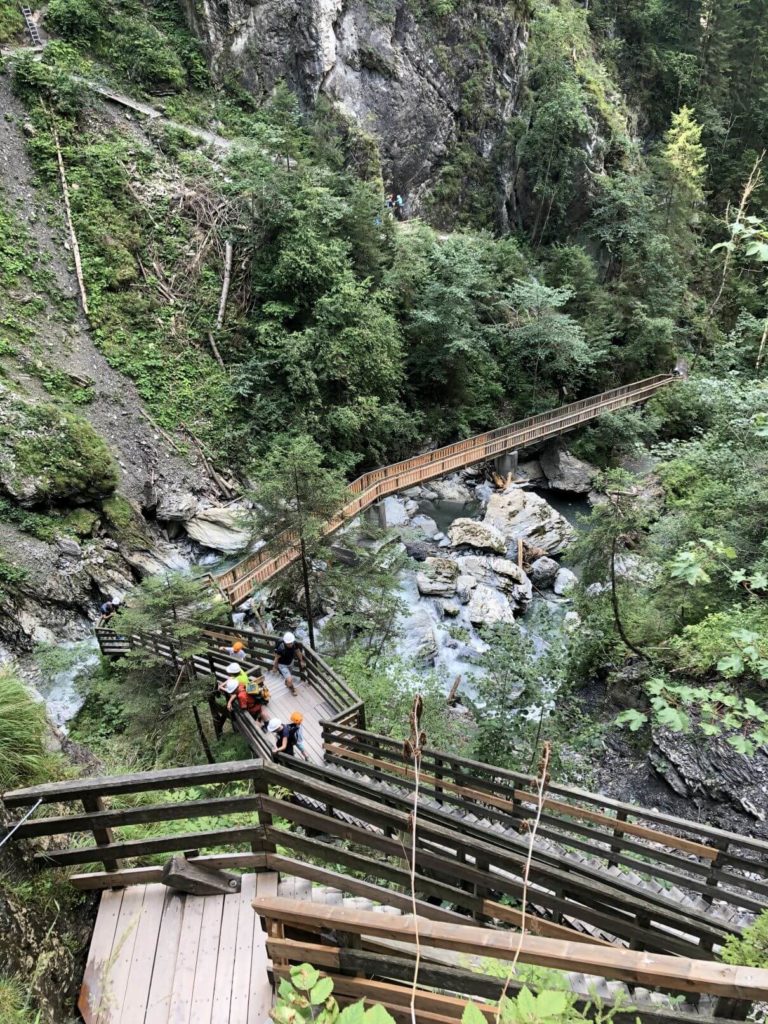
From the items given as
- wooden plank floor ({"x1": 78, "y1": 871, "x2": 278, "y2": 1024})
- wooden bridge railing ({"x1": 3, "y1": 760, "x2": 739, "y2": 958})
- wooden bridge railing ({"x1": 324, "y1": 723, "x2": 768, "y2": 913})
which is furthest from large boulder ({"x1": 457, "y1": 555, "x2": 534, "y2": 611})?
wooden plank floor ({"x1": 78, "y1": 871, "x2": 278, "y2": 1024})

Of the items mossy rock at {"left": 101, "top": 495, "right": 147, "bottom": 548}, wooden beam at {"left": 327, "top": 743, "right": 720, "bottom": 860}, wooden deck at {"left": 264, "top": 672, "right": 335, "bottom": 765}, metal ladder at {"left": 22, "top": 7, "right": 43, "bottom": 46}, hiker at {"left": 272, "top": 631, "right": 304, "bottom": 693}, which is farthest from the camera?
metal ladder at {"left": 22, "top": 7, "right": 43, "bottom": 46}

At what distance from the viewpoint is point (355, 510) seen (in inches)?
632

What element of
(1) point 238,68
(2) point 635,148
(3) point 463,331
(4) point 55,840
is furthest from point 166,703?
(2) point 635,148

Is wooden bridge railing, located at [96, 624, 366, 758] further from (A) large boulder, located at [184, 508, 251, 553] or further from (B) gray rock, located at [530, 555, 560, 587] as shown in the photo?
(B) gray rock, located at [530, 555, 560, 587]

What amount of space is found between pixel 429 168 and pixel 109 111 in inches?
540

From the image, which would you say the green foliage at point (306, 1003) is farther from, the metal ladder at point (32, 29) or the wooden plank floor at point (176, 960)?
the metal ladder at point (32, 29)

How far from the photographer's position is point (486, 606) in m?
15.1

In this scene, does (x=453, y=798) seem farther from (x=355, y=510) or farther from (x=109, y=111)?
(x=109, y=111)

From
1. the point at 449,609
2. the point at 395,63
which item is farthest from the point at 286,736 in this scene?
the point at 395,63

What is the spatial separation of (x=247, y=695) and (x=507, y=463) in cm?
1519

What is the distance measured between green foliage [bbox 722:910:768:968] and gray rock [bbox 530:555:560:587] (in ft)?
49.7

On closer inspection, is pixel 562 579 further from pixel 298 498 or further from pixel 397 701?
pixel 298 498

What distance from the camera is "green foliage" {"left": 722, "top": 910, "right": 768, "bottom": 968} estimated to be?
2043 mm

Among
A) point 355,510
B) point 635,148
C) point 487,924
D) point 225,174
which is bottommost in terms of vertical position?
point 487,924
